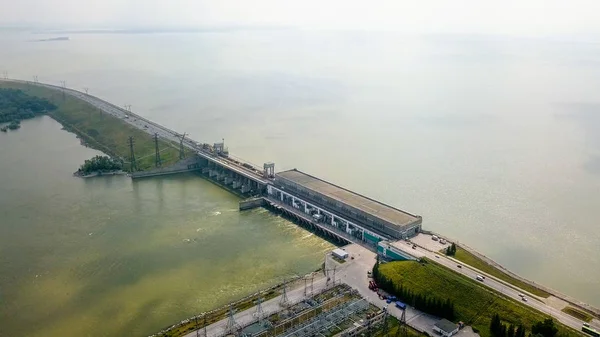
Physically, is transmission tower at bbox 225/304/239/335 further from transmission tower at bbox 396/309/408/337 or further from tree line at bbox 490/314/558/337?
tree line at bbox 490/314/558/337

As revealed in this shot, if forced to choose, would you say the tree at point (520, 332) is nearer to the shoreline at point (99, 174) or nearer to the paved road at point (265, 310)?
the paved road at point (265, 310)

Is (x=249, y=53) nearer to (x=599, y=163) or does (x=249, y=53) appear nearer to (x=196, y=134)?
(x=196, y=134)

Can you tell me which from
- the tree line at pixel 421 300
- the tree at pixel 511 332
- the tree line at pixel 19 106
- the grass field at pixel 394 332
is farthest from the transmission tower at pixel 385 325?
the tree line at pixel 19 106

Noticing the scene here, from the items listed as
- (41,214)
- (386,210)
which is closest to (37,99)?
(41,214)

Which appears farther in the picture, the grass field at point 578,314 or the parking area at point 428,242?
the parking area at point 428,242

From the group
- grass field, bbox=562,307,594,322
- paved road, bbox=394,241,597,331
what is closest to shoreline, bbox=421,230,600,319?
grass field, bbox=562,307,594,322

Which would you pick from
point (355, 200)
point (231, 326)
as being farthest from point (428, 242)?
point (231, 326)

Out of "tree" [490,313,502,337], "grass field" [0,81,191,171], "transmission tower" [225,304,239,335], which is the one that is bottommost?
"transmission tower" [225,304,239,335]
